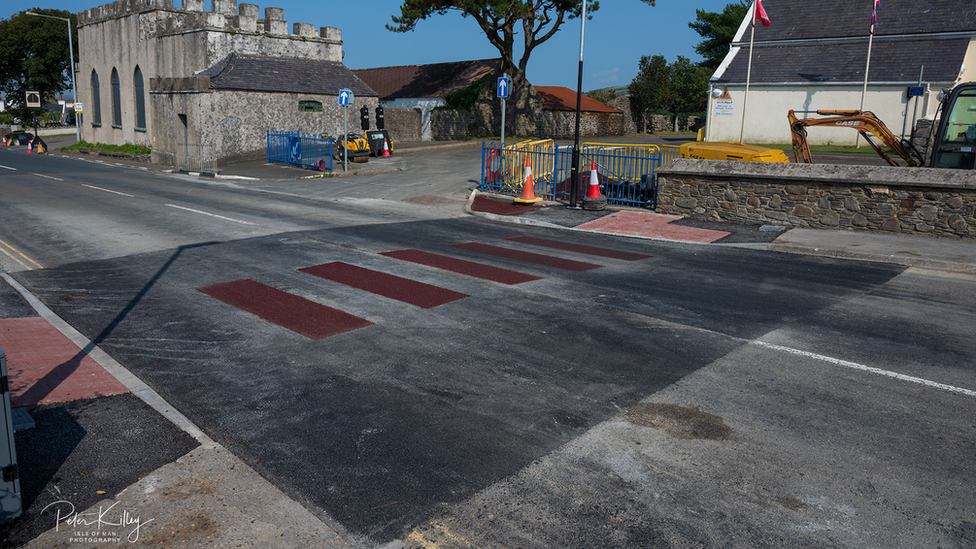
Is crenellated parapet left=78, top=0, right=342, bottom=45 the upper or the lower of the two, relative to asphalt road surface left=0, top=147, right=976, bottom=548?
upper

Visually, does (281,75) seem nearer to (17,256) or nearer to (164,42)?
(164,42)

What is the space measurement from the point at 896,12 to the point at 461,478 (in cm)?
4201

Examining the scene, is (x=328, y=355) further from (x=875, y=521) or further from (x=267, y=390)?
(x=875, y=521)

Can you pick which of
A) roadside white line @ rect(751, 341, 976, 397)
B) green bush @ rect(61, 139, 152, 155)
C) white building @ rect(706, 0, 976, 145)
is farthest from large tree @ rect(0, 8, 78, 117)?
roadside white line @ rect(751, 341, 976, 397)

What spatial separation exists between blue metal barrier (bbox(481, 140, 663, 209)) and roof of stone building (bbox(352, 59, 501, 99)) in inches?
1133

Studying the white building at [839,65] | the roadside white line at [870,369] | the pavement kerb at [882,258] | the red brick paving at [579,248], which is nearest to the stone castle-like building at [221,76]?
the white building at [839,65]

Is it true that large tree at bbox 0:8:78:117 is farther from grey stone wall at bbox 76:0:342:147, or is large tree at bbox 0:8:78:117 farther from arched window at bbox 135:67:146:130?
arched window at bbox 135:67:146:130

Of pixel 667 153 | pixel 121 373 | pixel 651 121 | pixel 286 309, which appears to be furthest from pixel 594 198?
pixel 651 121

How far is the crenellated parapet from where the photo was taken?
33.9 meters

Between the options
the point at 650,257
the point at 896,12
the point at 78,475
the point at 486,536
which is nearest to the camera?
the point at 486,536

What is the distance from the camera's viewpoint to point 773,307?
29.1ft

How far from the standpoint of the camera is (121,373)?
6344 millimetres

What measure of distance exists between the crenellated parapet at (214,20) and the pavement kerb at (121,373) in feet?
95.1

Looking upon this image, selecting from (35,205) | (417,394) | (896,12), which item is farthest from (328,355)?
(896,12)
